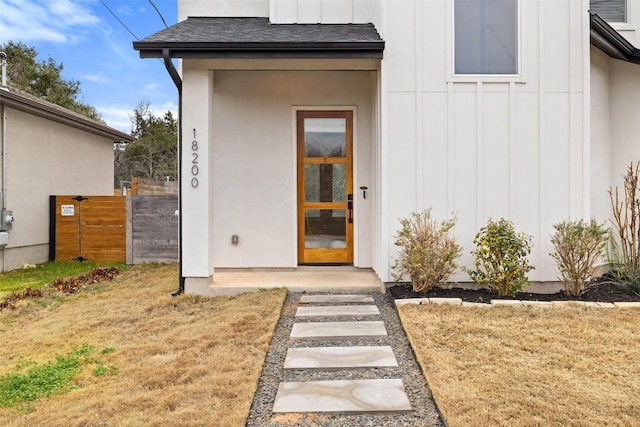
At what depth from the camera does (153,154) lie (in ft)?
82.2

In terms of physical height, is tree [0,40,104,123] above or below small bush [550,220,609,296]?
above

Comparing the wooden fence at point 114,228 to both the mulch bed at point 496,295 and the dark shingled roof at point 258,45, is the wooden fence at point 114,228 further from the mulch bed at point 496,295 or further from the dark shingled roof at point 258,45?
the mulch bed at point 496,295

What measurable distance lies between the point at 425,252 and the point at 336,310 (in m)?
1.31

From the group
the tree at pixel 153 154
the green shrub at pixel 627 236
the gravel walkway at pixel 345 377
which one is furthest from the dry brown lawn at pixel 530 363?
the tree at pixel 153 154

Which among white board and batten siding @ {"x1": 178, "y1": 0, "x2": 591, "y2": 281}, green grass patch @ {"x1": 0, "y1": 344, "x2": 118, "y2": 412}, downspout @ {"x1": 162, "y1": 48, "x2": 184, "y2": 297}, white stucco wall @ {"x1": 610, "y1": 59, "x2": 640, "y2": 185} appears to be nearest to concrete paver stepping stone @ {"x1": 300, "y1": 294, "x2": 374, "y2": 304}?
white board and batten siding @ {"x1": 178, "y1": 0, "x2": 591, "y2": 281}

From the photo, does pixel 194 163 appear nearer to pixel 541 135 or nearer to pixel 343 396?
pixel 343 396

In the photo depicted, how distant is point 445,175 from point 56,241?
27.5 ft

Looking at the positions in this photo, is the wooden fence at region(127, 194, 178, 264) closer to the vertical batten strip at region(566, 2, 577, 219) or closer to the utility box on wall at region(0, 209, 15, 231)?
the utility box on wall at region(0, 209, 15, 231)

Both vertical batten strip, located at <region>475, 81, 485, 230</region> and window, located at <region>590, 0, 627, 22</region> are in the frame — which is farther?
window, located at <region>590, 0, 627, 22</region>

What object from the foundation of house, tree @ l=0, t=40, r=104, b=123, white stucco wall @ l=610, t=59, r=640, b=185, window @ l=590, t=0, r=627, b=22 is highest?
tree @ l=0, t=40, r=104, b=123

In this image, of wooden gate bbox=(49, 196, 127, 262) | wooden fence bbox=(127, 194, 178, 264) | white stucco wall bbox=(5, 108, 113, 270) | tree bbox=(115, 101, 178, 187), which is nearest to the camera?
white stucco wall bbox=(5, 108, 113, 270)

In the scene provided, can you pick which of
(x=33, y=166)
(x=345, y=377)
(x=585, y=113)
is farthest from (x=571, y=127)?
(x=33, y=166)

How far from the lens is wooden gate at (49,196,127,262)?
29.3ft

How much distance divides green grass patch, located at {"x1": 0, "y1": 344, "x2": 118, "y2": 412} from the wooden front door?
3631 millimetres
